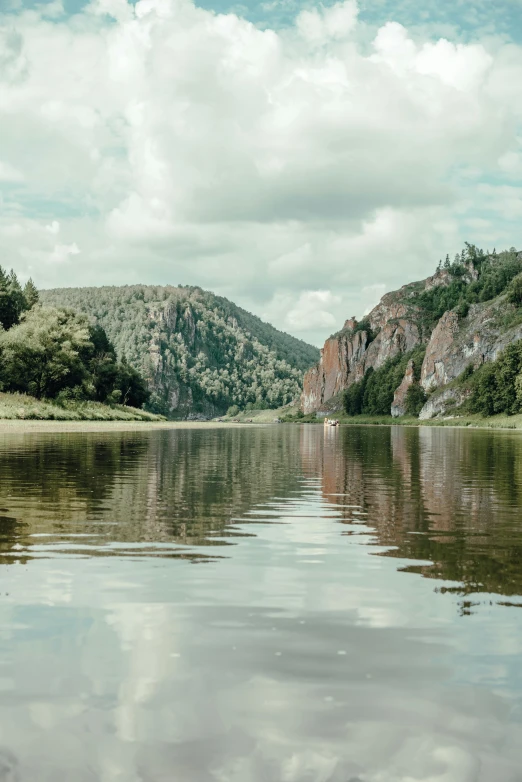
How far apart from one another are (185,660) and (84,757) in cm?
194

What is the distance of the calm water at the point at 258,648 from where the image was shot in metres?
5.57

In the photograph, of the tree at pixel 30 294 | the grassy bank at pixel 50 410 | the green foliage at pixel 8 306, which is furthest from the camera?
the tree at pixel 30 294

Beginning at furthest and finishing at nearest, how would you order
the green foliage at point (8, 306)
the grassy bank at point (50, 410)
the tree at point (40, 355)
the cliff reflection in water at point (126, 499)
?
the green foliage at point (8, 306) → the tree at point (40, 355) → the grassy bank at point (50, 410) → the cliff reflection in water at point (126, 499)

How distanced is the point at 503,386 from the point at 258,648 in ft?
579

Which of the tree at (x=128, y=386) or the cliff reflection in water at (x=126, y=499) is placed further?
the tree at (x=128, y=386)

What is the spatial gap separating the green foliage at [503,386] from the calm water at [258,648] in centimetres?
15853

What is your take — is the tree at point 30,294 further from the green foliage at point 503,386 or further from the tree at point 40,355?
the green foliage at point 503,386

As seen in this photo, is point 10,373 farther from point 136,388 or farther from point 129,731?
point 129,731

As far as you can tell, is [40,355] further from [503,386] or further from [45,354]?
[503,386]

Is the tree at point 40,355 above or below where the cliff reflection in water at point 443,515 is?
above


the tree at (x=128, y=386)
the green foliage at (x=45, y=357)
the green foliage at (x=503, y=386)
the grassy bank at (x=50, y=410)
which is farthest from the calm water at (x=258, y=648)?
the green foliage at (x=503, y=386)

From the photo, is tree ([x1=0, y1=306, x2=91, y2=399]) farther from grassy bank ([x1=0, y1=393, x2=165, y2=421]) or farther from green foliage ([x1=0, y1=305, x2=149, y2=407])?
grassy bank ([x1=0, y1=393, x2=165, y2=421])

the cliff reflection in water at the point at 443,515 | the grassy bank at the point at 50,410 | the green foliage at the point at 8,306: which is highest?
the green foliage at the point at 8,306

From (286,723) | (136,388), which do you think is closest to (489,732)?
(286,723)
